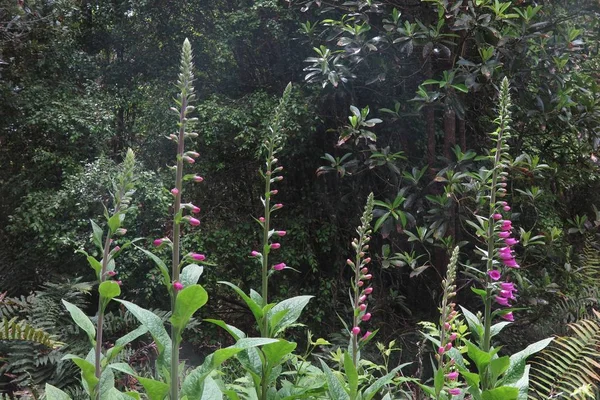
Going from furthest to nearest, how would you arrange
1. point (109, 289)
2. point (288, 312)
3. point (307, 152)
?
point (307, 152) → point (288, 312) → point (109, 289)

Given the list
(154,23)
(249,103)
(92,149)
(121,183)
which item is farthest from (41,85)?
(121,183)

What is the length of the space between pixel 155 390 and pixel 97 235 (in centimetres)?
39

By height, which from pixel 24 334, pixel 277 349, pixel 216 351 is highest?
pixel 216 351

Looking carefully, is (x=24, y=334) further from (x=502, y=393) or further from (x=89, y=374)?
(x=502, y=393)

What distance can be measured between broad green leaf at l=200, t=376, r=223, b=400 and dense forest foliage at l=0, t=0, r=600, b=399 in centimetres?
235

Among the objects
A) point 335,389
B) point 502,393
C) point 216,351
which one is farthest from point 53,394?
point 502,393

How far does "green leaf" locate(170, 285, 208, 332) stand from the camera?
4.14ft

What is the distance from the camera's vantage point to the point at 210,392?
4.80ft

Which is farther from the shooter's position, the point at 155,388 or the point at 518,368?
the point at 518,368

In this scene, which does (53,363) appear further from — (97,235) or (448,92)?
(448,92)

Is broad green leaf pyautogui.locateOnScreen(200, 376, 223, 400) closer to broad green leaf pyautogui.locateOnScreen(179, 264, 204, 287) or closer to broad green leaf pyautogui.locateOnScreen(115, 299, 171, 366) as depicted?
broad green leaf pyautogui.locateOnScreen(115, 299, 171, 366)

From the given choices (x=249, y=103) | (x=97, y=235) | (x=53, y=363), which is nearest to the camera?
(x=97, y=235)

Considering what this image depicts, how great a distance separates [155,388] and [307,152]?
3630 mm

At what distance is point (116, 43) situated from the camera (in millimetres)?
5488
